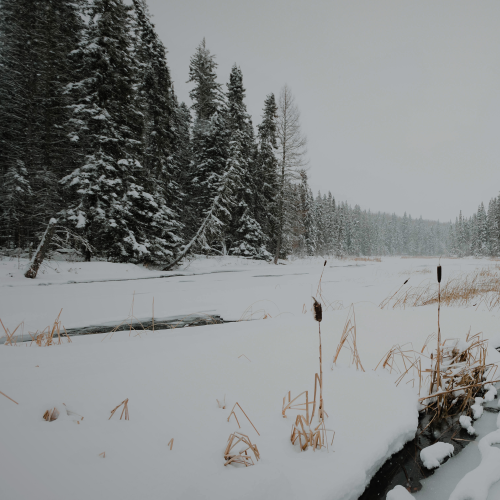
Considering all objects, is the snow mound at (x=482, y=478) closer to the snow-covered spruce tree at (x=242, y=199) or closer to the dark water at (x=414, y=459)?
the dark water at (x=414, y=459)

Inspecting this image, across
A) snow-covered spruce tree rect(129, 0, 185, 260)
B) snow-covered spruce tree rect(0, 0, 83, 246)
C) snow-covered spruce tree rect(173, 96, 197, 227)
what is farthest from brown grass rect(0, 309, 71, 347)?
snow-covered spruce tree rect(173, 96, 197, 227)

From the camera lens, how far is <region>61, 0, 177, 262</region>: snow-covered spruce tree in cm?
962

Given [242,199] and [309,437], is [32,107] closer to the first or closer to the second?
[242,199]

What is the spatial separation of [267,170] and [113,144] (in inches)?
401

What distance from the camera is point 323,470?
94 cm

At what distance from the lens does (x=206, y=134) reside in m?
15.8

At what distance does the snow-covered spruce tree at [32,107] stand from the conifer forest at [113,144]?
0.05 m

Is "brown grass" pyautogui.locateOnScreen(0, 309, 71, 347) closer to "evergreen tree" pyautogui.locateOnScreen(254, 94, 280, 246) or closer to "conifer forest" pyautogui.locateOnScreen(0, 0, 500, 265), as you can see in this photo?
"conifer forest" pyautogui.locateOnScreen(0, 0, 500, 265)

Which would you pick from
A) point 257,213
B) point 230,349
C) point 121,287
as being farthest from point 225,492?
point 257,213

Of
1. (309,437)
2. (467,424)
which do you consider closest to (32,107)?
(309,437)

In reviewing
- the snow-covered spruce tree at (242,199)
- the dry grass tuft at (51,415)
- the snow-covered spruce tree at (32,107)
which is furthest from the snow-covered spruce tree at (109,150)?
the dry grass tuft at (51,415)

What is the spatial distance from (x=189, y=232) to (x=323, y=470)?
1863 centimetres

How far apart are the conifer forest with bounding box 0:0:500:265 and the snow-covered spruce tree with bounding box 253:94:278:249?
100 mm

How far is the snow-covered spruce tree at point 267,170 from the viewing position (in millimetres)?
17062
